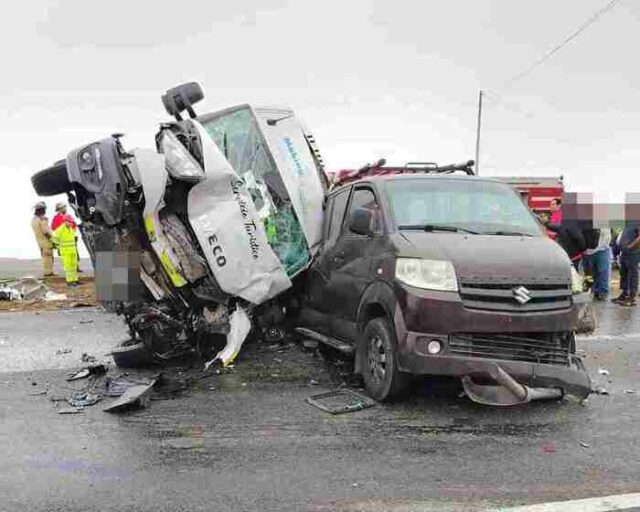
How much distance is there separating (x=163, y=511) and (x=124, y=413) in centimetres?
185

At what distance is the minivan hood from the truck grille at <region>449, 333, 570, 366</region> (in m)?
0.42

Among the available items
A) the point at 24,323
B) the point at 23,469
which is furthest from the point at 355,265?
the point at 24,323

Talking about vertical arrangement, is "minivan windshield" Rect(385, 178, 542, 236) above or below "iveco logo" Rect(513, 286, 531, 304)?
above

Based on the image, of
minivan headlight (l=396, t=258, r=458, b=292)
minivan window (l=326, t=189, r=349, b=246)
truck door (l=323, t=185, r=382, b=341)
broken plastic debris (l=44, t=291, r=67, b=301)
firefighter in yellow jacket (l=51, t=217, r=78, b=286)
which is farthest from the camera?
firefighter in yellow jacket (l=51, t=217, r=78, b=286)

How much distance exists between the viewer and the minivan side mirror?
539 centimetres

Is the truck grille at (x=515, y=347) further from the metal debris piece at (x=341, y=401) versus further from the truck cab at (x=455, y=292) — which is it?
the metal debris piece at (x=341, y=401)

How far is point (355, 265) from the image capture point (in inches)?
225

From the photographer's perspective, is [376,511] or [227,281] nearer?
[376,511]

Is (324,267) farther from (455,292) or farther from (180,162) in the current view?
(455,292)

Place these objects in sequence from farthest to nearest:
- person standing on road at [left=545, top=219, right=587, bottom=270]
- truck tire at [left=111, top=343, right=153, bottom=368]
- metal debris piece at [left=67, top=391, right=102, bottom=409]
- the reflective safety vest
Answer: the reflective safety vest, person standing on road at [left=545, top=219, right=587, bottom=270], truck tire at [left=111, top=343, right=153, bottom=368], metal debris piece at [left=67, top=391, right=102, bottom=409]

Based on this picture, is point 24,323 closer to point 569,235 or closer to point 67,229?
point 67,229

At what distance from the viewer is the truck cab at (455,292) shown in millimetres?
4637

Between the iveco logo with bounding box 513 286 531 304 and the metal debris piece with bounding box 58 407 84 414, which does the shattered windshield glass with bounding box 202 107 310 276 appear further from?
the iveco logo with bounding box 513 286 531 304

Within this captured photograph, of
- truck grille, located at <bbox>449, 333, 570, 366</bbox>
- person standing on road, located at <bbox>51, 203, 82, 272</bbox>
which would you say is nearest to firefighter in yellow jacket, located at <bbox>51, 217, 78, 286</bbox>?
person standing on road, located at <bbox>51, 203, 82, 272</bbox>
